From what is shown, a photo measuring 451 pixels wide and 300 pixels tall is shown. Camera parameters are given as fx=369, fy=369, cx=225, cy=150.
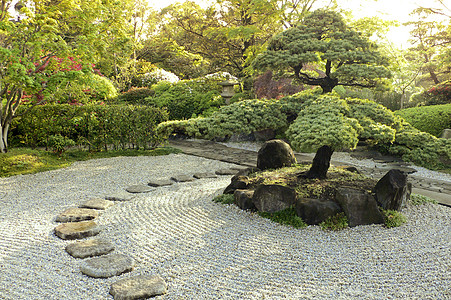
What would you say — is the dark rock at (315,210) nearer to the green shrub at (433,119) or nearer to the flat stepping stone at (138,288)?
the flat stepping stone at (138,288)

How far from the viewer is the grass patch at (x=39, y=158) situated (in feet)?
22.3

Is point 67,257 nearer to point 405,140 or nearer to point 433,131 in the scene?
point 405,140

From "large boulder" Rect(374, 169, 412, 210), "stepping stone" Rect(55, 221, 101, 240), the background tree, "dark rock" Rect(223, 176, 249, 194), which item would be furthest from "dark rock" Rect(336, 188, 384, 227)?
"stepping stone" Rect(55, 221, 101, 240)

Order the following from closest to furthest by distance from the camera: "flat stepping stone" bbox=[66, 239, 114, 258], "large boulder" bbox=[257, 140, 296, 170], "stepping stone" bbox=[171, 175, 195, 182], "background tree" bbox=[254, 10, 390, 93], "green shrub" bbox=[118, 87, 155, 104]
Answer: "flat stepping stone" bbox=[66, 239, 114, 258] → "background tree" bbox=[254, 10, 390, 93] → "large boulder" bbox=[257, 140, 296, 170] → "stepping stone" bbox=[171, 175, 195, 182] → "green shrub" bbox=[118, 87, 155, 104]

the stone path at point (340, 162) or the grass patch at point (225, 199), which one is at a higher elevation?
the stone path at point (340, 162)

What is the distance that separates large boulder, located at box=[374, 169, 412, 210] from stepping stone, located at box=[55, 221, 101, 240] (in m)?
3.29

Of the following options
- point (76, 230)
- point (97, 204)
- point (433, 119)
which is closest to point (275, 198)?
point (76, 230)

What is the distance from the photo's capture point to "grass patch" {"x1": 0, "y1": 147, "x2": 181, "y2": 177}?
680 centimetres

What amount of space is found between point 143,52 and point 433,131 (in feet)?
54.6

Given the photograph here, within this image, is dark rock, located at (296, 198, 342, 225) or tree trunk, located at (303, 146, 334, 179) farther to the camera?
tree trunk, located at (303, 146, 334, 179)

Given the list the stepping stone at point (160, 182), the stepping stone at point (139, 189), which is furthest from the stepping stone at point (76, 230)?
the stepping stone at point (160, 182)

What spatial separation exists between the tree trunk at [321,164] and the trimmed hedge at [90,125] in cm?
486

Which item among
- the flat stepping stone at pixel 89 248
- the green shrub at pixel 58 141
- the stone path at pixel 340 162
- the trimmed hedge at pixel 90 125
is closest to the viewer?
the flat stepping stone at pixel 89 248

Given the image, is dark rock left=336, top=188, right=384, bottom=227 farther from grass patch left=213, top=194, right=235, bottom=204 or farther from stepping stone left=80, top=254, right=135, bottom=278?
stepping stone left=80, top=254, right=135, bottom=278
